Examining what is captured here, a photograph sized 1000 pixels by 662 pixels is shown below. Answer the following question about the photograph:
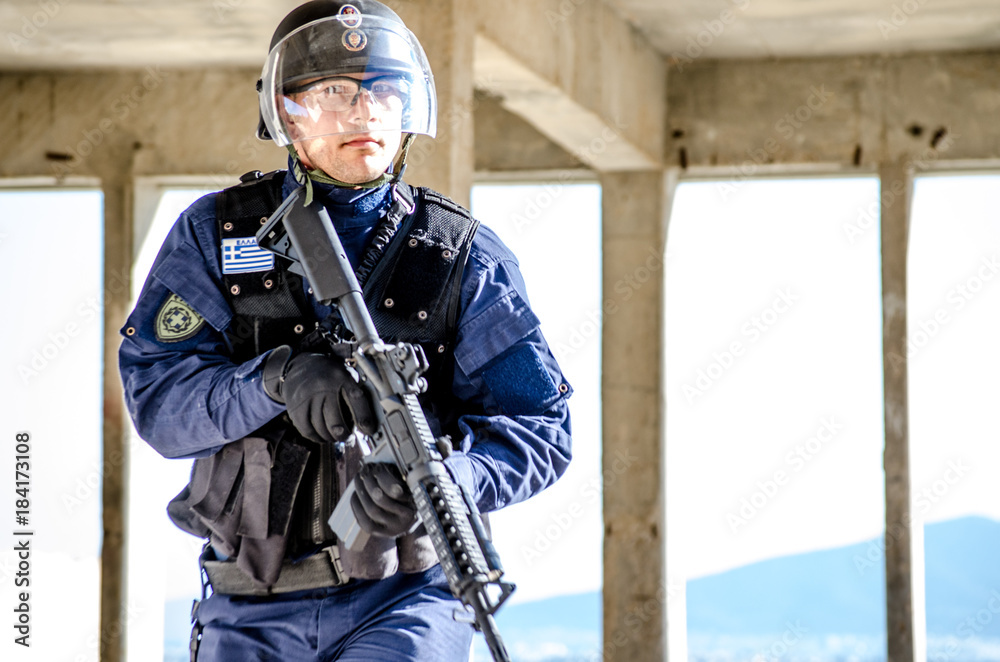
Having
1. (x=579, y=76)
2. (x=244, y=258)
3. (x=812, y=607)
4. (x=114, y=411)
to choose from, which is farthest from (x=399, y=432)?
(x=812, y=607)

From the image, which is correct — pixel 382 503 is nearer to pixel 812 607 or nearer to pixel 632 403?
pixel 632 403

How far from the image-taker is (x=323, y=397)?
1.86m

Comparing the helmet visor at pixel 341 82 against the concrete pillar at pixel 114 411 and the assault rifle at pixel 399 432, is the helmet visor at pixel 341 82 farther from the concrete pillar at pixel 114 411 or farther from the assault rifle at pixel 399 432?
the concrete pillar at pixel 114 411

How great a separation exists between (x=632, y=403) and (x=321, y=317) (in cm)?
586

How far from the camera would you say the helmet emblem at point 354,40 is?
83.6 inches

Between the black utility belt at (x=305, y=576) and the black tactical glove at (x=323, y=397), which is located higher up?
the black tactical glove at (x=323, y=397)

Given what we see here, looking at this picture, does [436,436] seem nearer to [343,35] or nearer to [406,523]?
[406,523]

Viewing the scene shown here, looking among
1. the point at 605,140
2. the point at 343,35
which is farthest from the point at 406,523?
the point at 605,140

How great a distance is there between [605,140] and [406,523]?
5433 mm

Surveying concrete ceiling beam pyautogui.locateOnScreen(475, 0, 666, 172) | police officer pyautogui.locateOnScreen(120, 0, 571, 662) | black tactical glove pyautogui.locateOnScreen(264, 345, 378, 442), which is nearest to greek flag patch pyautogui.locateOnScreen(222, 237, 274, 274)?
police officer pyautogui.locateOnScreen(120, 0, 571, 662)

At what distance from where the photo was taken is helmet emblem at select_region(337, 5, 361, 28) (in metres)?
2.15

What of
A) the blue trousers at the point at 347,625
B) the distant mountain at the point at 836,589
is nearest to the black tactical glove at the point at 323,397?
the blue trousers at the point at 347,625

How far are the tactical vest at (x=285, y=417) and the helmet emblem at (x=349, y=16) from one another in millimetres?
296

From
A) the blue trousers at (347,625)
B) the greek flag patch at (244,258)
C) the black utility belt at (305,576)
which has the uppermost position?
the greek flag patch at (244,258)
